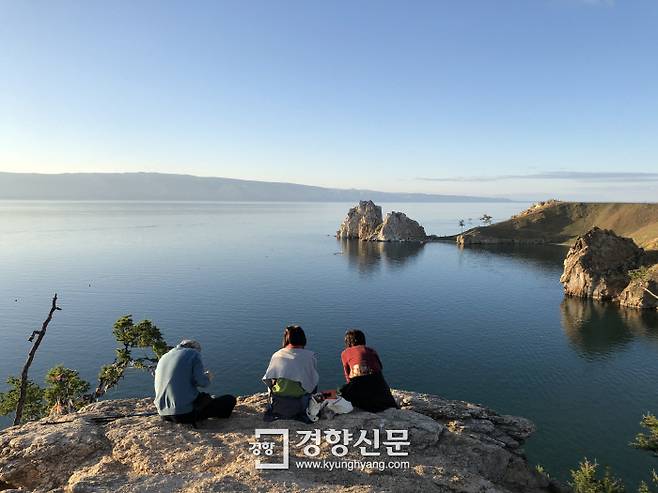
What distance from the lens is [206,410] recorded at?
43.2ft

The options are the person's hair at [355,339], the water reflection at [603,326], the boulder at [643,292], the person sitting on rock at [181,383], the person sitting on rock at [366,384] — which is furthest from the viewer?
the boulder at [643,292]

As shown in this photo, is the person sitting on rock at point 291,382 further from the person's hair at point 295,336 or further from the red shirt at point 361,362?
the red shirt at point 361,362

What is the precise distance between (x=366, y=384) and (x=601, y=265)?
127 metres

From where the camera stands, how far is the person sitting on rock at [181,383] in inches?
484

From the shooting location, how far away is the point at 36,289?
115 m

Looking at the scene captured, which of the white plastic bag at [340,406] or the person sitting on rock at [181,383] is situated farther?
the white plastic bag at [340,406]

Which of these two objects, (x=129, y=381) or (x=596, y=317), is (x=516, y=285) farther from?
(x=129, y=381)

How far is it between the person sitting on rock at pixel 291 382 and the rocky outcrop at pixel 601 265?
122m

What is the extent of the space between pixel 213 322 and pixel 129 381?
28104 millimetres

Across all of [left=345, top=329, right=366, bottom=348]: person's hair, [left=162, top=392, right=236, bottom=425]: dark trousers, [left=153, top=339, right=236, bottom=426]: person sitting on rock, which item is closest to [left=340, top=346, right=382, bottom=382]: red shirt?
[left=345, top=329, right=366, bottom=348]: person's hair

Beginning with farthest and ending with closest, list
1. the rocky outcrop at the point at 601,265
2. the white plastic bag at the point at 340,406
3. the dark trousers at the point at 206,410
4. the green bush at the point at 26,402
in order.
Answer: the rocky outcrop at the point at 601,265 → the green bush at the point at 26,402 → the white plastic bag at the point at 340,406 → the dark trousers at the point at 206,410

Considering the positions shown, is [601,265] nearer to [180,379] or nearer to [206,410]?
[206,410]

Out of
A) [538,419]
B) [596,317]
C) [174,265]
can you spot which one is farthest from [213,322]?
[596,317]

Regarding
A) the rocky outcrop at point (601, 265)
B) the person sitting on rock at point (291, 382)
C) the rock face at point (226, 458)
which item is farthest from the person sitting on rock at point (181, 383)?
the rocky outcrop at point (601, 265)
